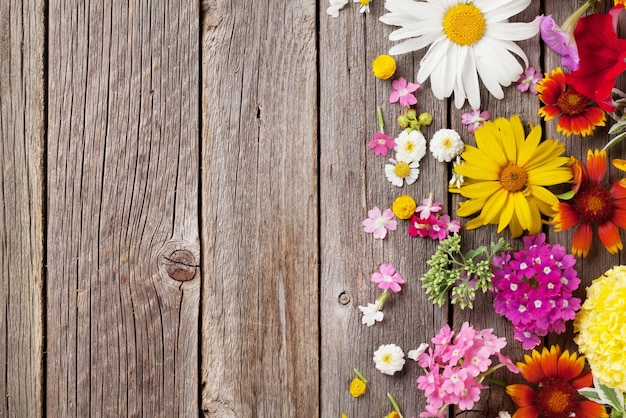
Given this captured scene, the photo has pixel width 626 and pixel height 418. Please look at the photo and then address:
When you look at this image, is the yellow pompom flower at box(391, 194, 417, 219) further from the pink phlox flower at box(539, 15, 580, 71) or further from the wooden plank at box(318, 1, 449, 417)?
the pink phlox flower at box(539, 15, 580, 71)

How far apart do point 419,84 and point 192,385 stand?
0.76 metres

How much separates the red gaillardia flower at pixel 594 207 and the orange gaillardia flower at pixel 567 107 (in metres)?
0.05

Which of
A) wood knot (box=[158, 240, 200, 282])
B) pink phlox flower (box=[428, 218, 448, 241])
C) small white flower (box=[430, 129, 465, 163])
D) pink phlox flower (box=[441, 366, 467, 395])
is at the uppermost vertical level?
small white flower (box=[430, 129, 465, 163])

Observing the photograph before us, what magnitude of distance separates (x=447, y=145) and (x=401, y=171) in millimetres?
100

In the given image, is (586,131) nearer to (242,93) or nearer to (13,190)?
(242,93)

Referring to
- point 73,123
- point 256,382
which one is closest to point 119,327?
point 256,382

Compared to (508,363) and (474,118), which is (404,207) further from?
(508,363)

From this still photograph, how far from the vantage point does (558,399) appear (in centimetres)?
105

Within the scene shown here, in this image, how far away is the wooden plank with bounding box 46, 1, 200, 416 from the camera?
1148 millimetres

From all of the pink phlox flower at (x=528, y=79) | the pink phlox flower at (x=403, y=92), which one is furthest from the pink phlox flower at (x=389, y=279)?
the pink phlox flower at (x=528, y=79)

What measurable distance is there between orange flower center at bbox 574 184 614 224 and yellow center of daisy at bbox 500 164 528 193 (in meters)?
0.12

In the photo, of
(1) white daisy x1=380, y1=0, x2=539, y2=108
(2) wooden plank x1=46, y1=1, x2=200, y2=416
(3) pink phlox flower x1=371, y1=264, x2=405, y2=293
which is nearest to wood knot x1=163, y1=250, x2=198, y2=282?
(2) wooden plank x1=46, y1=1, x2=200, y2=416

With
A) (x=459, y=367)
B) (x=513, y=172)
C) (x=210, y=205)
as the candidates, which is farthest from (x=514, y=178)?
(x=210, y=205)

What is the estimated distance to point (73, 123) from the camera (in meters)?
1.16
